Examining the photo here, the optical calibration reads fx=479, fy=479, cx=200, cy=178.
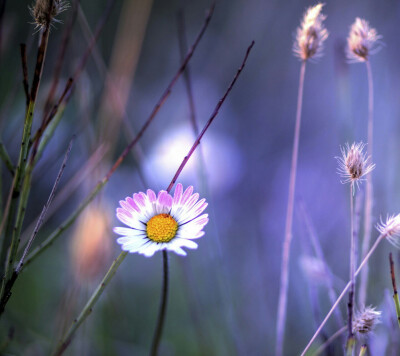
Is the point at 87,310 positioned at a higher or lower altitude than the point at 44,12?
lower

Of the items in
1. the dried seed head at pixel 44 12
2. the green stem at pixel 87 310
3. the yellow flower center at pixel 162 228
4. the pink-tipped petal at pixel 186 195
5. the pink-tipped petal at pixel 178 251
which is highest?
the dried seed head at pixel 44 12

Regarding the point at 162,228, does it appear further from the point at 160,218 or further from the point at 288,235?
the point at 288,235

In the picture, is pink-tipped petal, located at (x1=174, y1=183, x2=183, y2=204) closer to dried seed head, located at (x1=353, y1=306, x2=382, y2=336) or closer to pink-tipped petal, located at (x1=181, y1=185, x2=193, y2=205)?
pink-tipped petal, located at (x1=181, y1=185, x2=193, y2=205)

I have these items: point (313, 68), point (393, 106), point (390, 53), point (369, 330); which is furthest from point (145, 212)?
point (313, 68)

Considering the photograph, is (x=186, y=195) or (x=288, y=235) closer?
(x=186, y=195)

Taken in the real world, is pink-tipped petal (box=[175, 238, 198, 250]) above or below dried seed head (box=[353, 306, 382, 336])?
above

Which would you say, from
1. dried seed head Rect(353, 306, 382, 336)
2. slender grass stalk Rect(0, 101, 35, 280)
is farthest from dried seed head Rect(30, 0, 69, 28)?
dried seed head Rect(353, 306, 382, 336)

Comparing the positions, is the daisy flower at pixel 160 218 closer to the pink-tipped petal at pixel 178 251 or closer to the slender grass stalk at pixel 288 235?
the pink-tipped petal at pixel 178 251

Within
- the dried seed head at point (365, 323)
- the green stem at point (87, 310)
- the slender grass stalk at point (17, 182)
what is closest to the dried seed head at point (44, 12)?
the slender grass stalk at point (17, 182)

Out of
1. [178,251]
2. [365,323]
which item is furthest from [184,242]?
[365,323]
